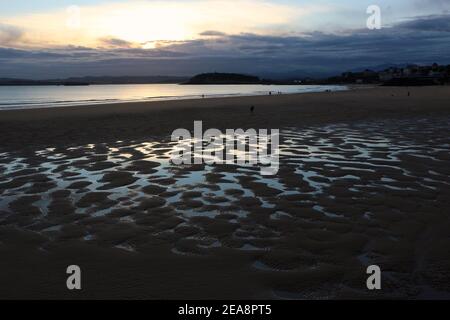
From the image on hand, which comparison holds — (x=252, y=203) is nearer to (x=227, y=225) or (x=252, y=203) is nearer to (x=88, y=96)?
(x=227, y=225)

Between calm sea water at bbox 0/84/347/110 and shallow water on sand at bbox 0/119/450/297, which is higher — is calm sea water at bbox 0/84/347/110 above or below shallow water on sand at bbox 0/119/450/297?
above

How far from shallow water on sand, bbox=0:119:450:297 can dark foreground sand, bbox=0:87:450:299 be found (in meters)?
0.03

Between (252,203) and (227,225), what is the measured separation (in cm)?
112

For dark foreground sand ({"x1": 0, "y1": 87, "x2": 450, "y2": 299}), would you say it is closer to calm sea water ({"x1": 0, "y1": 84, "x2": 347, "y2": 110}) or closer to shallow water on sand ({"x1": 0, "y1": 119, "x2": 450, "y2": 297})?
shallow water on sand ({"x1": 0, "y1": 119, "x2": 450, "y2": 297})

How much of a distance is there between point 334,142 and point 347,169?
160 inches

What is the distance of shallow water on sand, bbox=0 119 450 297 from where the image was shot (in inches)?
195

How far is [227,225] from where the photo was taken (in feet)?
18.9

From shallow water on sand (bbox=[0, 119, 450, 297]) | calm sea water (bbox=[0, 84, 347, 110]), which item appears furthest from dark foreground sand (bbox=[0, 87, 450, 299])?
calm sea water (bbox=[0, 84, 347, 110])

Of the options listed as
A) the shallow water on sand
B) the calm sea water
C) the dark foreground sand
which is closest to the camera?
the dark foreground sand

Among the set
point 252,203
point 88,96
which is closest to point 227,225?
point 252,203

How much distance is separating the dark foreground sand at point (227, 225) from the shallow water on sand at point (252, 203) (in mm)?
28

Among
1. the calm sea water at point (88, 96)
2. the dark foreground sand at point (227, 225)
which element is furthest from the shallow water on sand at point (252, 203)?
the calm sea water at point (88, 96)
